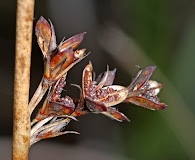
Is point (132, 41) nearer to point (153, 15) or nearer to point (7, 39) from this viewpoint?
point (153, 15)

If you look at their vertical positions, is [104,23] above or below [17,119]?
above

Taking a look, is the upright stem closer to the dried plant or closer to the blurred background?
the dried plant

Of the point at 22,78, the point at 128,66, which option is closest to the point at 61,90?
the point at 22,78

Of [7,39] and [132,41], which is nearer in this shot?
[132,41]

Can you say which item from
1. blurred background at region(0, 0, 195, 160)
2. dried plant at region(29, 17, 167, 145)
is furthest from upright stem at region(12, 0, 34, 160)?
blurred background at region(0, 0, 195, 160)

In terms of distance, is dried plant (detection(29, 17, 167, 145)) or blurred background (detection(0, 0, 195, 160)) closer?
dried plant (detection(29, 17, 167, 145))

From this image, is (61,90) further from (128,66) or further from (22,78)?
(128,66)

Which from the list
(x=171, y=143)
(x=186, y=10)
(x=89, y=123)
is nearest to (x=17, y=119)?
(x=171, y=143)

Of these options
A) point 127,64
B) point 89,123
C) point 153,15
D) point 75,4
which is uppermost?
point 75,4
